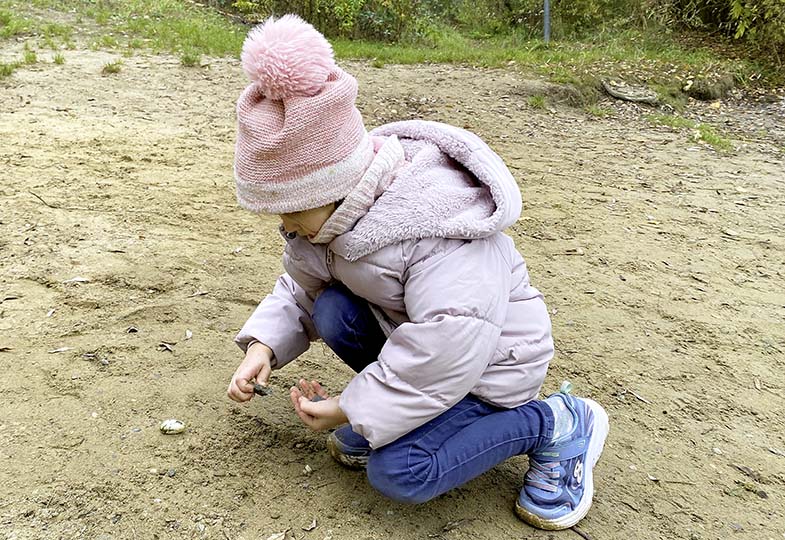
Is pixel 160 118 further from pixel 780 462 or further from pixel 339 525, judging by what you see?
pixel 780 462

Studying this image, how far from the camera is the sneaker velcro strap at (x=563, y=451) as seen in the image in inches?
66.7

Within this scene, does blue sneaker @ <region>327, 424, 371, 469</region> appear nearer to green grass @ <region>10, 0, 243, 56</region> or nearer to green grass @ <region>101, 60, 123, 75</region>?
green grass @ <region>101, 60, 123, 75</region>

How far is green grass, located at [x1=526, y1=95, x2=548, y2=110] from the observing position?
18.2 ft

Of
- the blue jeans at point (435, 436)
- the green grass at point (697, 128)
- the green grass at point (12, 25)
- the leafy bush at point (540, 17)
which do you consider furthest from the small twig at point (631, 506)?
the leafy bush at point (540, 17)

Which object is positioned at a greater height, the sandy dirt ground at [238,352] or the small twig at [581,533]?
the small twig at [581,533]

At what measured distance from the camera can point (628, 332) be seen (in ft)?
8.36

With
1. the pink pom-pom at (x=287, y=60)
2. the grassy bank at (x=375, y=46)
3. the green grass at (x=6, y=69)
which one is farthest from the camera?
the grassy bank at (x=375, y=46)

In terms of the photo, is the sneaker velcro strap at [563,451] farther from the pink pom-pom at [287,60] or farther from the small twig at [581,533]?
the pink pom-pom at [287,60]

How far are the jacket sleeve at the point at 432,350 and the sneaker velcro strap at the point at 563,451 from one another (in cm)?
30

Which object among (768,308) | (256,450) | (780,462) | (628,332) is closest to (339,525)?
(256,450)

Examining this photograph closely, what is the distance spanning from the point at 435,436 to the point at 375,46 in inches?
255

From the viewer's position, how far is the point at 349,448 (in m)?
1.80

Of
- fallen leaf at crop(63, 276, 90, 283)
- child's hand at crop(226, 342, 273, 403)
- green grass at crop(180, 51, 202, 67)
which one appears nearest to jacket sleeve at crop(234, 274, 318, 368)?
child's hand at crop(226, 342, 273, 403)

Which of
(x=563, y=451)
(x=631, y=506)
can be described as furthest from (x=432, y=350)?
(x=631, y=506)
